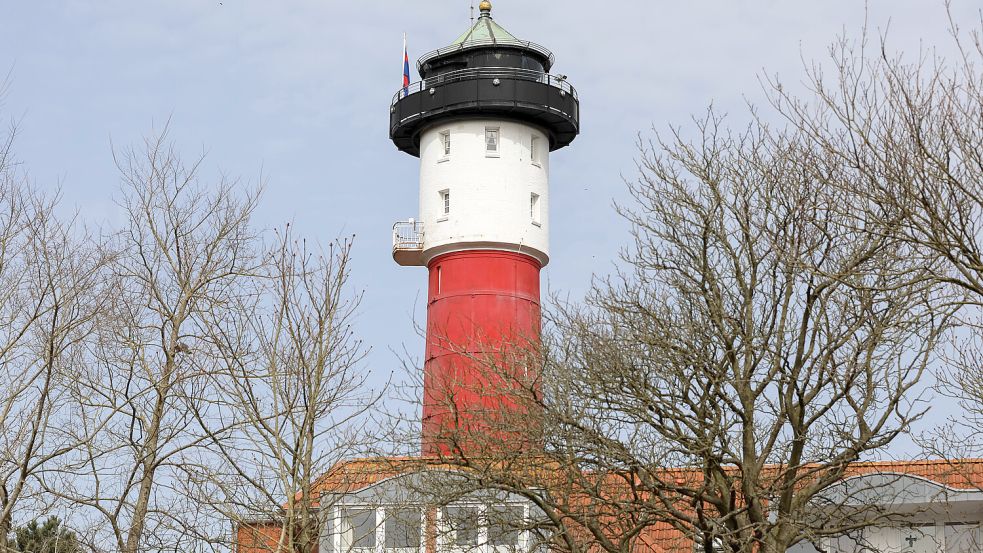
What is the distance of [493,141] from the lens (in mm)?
37562

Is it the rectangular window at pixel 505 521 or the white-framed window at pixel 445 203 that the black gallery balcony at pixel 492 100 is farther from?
the rectangular window at pixel 505 521

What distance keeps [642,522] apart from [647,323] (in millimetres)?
2715

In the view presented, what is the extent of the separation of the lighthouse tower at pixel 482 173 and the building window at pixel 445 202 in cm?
4

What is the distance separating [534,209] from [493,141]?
2.17 meters

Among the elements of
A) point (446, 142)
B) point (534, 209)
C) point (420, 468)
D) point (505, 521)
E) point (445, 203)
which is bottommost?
point (505, 521)

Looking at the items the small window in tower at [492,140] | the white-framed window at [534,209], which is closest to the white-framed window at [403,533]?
the white-framed window at [534,209]

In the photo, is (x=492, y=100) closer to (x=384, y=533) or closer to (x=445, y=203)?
(x=445, y=203)

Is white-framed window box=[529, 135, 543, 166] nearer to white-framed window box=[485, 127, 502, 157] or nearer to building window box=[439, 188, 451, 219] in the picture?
white-framed window box=[485, 127, 502, 157]

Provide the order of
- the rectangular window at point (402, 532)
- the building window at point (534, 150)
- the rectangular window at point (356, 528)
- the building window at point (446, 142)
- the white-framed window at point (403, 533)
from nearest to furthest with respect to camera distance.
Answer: the rectangular window at point (356, 528) < the white-framed window at point (403, 533) < the rectangular window at point (402, 532) < the building window at point (446, 142) < the building window at point (534, 150)

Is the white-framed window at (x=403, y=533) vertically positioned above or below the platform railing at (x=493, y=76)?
below

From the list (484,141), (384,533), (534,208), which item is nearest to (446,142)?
(484,141)

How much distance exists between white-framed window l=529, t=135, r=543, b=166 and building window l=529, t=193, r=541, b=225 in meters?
1.01

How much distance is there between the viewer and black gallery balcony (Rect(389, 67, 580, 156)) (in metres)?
37.3

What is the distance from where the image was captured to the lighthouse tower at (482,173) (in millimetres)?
35781
